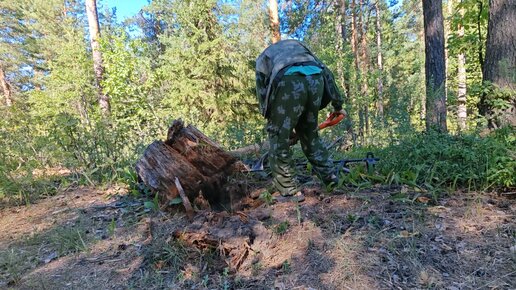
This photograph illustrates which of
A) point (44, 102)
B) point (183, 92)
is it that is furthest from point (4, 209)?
point (44, 102)

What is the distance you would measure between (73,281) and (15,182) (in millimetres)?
2585

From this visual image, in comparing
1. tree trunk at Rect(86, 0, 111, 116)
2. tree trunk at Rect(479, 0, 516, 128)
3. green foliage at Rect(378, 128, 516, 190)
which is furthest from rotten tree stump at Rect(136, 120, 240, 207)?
tree trunk at Rect(86, 0, 111, 116)

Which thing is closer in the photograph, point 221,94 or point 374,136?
point 374,136

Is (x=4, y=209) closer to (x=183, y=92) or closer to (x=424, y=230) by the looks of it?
(x=424, y=230)

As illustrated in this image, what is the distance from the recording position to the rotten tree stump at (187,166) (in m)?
3.16

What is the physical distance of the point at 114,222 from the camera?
9.70 feet

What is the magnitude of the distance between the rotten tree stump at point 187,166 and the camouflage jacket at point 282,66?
2.54 ft

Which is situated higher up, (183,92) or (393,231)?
(183,92)

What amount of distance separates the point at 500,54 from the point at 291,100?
314cm

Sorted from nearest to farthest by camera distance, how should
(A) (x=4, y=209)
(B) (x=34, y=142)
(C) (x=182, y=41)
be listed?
(A) (x=4, y=209) < (B) (x=34, y=142) < (C) (x=182, y=41)

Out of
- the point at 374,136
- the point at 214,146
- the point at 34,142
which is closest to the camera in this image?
the point at 214,146

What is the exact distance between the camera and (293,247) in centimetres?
226

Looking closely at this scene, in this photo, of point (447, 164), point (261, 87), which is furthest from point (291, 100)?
point (447, 164)

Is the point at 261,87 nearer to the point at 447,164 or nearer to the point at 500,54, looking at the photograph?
the point at 447,164
